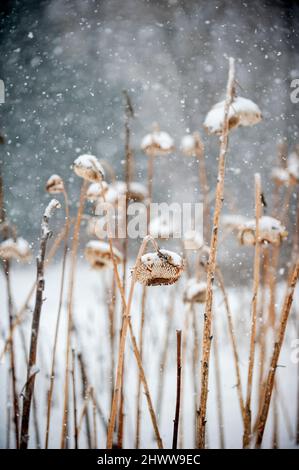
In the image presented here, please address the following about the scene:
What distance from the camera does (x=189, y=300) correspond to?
2.31 ft

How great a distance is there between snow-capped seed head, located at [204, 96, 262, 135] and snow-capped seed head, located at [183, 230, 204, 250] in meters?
0.27

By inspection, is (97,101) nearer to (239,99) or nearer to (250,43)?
(250,43)

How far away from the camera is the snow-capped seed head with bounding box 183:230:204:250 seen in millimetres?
718

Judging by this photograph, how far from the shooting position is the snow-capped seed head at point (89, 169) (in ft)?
1.73

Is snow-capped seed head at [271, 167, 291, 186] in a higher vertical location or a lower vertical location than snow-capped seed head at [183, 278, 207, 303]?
higher

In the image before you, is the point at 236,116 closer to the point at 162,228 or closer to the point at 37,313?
the point at 162,228

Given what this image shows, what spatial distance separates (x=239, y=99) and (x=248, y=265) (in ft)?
7.38

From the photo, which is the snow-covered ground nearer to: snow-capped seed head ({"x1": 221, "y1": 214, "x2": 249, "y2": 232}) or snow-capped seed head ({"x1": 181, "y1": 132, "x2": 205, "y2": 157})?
snow-capped seed head ({"x1": 221, "y1": 214, "x2": 249, "y2": 232})

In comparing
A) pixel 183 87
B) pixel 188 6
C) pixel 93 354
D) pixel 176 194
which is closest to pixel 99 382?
pixel 93 354

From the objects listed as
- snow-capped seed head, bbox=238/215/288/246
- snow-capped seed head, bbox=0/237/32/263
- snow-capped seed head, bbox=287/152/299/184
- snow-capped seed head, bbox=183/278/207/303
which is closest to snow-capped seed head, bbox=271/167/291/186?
snow-capped seed head, bbox=287/152/299/184

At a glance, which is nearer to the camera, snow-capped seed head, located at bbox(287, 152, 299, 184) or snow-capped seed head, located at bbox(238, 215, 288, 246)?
snow-capped seed head, located at bbox(238, 215, 288, 246)

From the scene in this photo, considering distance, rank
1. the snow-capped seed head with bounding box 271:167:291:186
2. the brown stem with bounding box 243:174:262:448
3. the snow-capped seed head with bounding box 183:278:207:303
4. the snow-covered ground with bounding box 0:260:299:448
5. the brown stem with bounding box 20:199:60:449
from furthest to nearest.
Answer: the snow-covered ground with bounding box 0:260:299:448, the snow-capped seed head with bounding box 271:167:291:186, the snow-capped seed head with bounding box 183:278:207:303, the brown stem with bounding box 243:174:262:448, the brown stem with bounding box 20:199:60:449

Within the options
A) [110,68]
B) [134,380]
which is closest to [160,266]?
[134,380]

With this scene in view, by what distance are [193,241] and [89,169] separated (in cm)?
31
